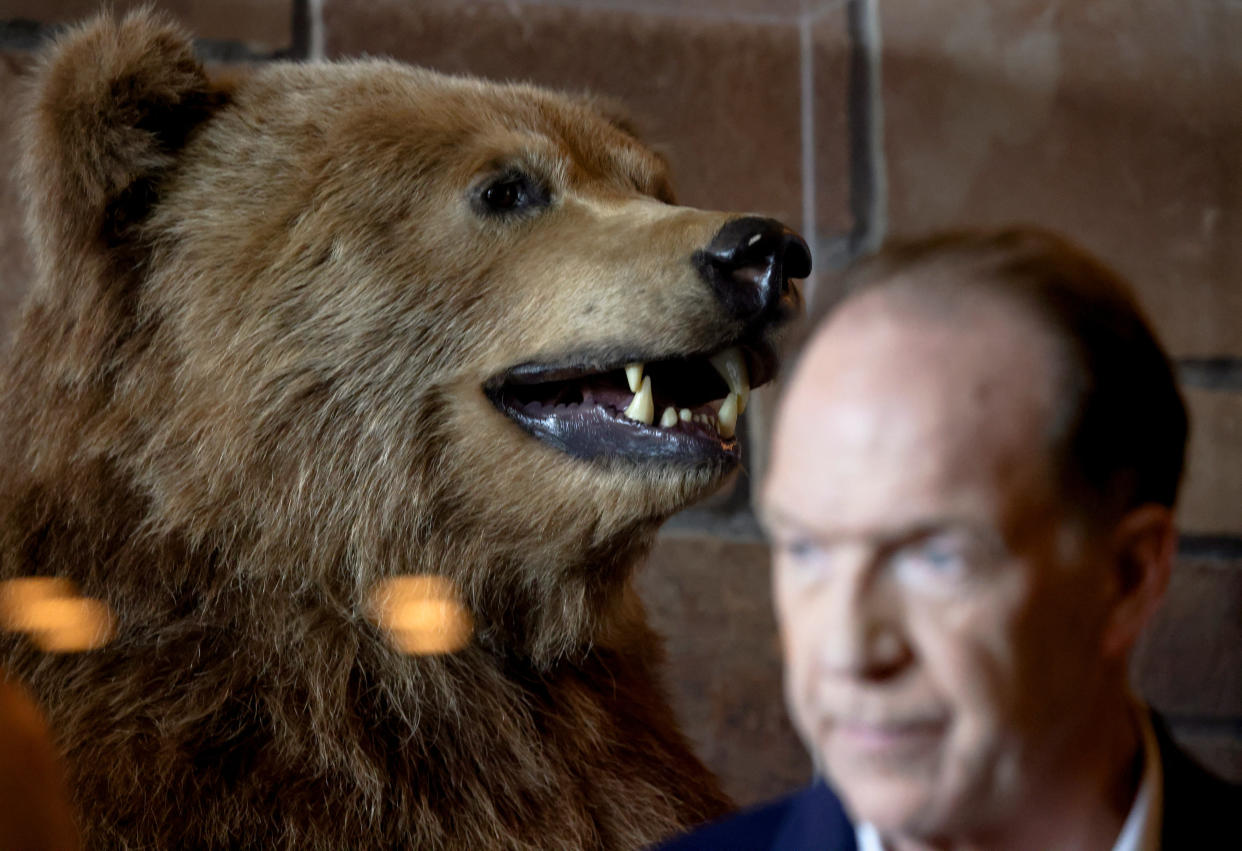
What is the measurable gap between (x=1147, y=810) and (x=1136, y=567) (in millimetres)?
116

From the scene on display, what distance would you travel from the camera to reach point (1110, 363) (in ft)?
1.85

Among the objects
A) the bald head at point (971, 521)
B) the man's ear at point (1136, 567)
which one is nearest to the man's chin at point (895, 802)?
the bald head at point (971, 521)

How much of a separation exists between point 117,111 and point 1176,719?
986 millimetres

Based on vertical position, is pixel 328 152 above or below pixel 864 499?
below

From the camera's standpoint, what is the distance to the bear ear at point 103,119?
1.16m

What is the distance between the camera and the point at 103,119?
121 cm

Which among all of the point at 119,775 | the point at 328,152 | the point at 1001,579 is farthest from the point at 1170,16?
the point at 119,775

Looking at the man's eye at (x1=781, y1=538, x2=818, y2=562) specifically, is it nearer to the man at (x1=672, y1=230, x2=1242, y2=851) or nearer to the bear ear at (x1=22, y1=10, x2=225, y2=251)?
the man at (x1=672, y1=230, x2=1242, y2=851)

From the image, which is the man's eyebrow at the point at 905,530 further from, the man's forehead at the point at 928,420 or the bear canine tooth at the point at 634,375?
the bear canine tooth at the point at 634,375

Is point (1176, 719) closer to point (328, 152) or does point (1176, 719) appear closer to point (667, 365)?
point (667, 365)

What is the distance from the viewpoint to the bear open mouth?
109 centimetres

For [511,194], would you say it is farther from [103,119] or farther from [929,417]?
[929,417]

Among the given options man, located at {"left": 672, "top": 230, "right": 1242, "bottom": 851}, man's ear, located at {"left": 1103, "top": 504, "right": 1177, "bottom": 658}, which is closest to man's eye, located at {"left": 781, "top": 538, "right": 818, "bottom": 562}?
man, located at {"left": 672, "top": 230, "right": 1242, "bottom": 851}

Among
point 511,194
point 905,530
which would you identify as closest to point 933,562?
point 905,530
